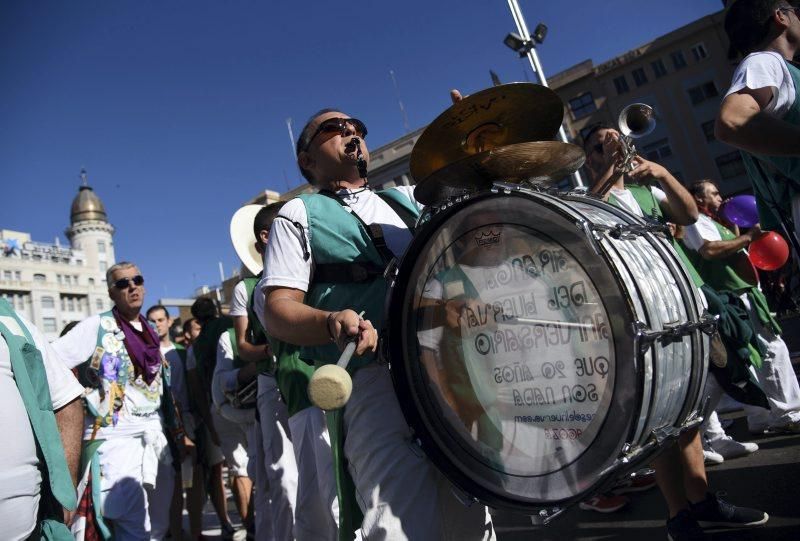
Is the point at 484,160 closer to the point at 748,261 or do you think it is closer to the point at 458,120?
the point at 458,120

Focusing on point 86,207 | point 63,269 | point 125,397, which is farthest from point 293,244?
point 86,207

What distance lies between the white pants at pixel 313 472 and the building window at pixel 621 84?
35653 millimetres

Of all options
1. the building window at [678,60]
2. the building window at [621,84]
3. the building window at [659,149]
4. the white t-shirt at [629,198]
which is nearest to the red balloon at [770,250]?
the white t-shirt at [629,198]

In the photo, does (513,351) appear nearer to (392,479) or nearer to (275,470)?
(392,479)

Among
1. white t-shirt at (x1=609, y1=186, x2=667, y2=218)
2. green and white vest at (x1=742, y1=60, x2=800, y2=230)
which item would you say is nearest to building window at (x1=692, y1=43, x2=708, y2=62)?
white t-shirt at (x1=609, y1=186, x2=667, y2=218)

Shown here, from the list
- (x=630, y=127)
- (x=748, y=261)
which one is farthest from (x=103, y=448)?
(x=748, y=261)

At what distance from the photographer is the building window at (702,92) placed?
31.2m

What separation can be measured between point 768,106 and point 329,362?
1900 millimetres

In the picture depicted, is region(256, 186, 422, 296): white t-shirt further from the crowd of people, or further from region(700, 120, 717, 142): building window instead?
region(700, 120, 717, 142): building window

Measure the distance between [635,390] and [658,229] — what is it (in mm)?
590

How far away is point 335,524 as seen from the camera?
262 cm

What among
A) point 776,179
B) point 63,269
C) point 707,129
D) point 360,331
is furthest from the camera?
point 63,269

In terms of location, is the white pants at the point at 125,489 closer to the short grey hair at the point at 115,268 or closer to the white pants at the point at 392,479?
the short grey hair at the point at 115,268

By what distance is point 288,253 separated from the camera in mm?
1877
